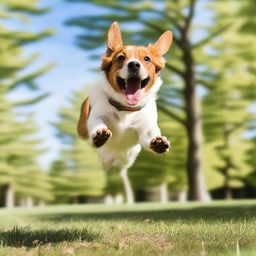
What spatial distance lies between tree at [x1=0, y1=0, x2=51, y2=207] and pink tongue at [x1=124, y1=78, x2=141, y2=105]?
1586 centimetres

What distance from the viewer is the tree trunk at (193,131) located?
1741 centimetres

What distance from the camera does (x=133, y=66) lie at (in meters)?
4.17

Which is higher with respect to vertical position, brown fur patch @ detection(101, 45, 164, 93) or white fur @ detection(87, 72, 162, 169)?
brown fur patch @ detection(101, 45, 164, 93)

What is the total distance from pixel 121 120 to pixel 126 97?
1.32 feet

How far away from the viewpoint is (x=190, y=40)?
59.9 ft

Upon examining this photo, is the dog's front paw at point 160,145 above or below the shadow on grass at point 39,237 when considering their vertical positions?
above

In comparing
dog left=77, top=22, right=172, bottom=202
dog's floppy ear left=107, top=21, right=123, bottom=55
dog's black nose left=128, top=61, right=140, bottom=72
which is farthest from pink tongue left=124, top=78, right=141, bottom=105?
dog's floppy ear left=107, top=21, right=123, bottom=55

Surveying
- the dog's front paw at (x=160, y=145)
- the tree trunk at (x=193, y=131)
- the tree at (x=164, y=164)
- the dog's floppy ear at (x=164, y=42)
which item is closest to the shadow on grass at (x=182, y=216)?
the dog's front paw at (x=160, y=145)

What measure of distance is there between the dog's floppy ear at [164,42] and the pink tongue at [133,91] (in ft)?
1.23

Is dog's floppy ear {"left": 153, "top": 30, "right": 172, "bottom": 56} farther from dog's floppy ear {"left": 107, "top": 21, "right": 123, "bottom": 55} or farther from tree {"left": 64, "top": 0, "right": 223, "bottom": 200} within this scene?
tree {"left": 64, "top": 0, "right": 223, "bottom": 200}

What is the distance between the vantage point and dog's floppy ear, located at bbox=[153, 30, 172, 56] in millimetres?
4562

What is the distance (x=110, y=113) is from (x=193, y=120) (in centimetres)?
1288

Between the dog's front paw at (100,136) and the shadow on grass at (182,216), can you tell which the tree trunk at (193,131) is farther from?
the dog's front paw at (100,136)

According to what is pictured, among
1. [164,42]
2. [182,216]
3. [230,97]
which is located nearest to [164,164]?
[230,97]
